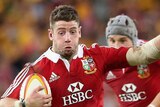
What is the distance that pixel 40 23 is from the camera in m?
13.1

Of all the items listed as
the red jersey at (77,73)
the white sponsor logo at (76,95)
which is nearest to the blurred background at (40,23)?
the red jersey at (77,73)

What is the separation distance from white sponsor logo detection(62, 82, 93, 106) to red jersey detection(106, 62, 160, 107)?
41.8 inches

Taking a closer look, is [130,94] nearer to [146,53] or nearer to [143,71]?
[143,71]

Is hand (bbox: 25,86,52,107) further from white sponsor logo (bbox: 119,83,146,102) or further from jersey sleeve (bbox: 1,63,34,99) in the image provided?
white sponsor logo (bbox: 119,83,146,102)

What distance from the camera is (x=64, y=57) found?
580 cm

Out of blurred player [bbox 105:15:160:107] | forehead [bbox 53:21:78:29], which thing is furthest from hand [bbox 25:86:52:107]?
blurred player [bbox 105:15:160:107]

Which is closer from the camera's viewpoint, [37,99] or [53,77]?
[37,99]

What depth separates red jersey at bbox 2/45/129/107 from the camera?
566 cm

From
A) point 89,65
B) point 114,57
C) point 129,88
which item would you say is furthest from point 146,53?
point 129,88

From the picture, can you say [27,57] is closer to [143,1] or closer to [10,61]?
[10,61]

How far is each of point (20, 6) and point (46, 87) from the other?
8309 millimetres

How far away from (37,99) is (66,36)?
70 centimetres

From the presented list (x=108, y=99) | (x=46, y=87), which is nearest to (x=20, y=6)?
(x=108, y=99)

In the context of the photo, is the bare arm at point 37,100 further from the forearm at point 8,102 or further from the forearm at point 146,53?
the forearm at point 146,53
